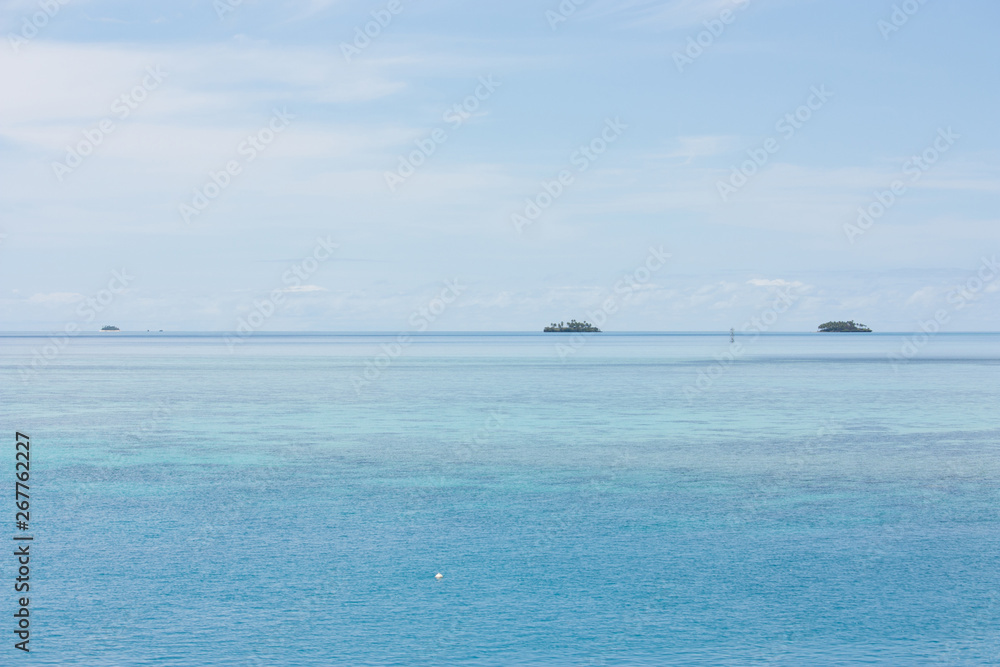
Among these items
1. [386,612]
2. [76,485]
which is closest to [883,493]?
[386,612]

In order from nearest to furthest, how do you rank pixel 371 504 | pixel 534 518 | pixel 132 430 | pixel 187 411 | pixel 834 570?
1. pixel 834 570
2. pixel 534 518
3. pixel 371 504
4. pixel 132 430
5. pixel 187 411

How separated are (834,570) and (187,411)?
38.1 meters

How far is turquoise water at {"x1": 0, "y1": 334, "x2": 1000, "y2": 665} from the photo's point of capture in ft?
53.1

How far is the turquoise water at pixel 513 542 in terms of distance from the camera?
53.1 feet

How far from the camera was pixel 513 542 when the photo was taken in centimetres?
2183

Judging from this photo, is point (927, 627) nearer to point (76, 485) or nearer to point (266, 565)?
point (266, 565)

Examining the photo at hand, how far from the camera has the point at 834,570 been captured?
19656mm

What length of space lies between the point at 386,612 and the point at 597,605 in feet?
12.0

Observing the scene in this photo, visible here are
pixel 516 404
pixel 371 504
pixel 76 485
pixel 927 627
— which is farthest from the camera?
pixel 516 404

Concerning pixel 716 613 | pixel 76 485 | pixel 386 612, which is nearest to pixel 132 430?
pixel 76 485

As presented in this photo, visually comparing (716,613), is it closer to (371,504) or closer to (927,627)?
(927,627)

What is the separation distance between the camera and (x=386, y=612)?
57.4 ft

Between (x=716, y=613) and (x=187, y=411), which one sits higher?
(x=187, y=411)

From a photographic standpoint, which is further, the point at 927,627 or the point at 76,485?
the point at 76,485
